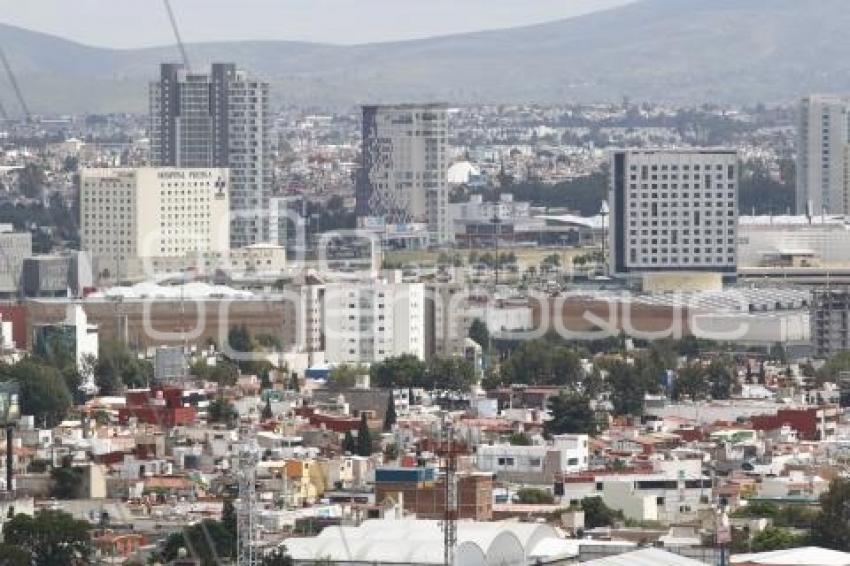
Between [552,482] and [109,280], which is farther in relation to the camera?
[109,280]

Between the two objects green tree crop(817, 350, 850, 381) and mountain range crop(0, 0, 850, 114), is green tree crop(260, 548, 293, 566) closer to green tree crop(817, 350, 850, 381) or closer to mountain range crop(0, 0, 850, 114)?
green tree crop(817, 350, 850, 381)

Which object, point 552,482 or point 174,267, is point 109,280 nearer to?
point 174,267

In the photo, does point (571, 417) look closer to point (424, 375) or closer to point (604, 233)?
point (424, 375)

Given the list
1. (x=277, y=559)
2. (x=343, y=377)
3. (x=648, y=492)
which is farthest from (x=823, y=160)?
(x=277, y=559)

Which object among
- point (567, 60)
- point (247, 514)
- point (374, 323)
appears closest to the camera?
point (247, 514)

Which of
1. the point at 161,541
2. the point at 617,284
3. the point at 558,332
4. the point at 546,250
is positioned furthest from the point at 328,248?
the point at 161,541

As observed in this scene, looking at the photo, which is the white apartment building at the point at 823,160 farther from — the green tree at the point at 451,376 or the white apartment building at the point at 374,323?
the green tree at the point at 451,376
